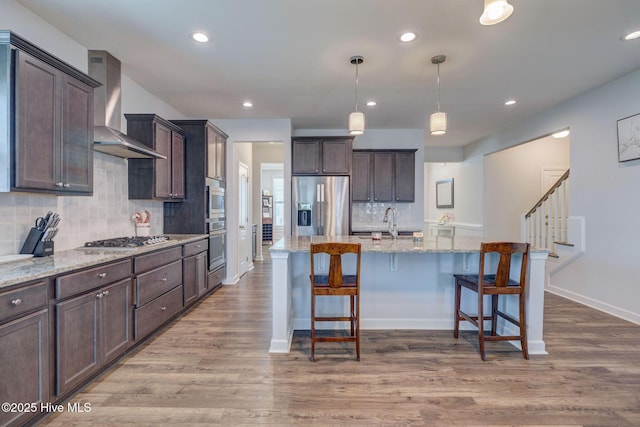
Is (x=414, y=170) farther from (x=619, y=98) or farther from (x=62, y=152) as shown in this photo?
(x=62, y=152)

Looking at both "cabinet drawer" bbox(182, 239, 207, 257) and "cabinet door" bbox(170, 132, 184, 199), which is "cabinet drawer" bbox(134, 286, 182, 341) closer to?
"cabinet drawer" bbox(182, 239, 207, 257)

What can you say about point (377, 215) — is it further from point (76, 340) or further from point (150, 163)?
point (76, 340)

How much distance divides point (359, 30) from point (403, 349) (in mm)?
2790

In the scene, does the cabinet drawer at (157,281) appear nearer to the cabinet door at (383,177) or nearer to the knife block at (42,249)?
the knife block at (42,249)

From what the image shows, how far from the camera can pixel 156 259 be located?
291cm

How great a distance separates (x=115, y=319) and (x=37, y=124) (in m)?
1.48

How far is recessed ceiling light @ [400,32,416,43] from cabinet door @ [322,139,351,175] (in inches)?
97.9

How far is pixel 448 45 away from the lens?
2.79 m

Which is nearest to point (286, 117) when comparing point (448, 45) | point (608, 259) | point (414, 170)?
point (414, 170)

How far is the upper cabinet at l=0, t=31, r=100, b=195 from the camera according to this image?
1.85m

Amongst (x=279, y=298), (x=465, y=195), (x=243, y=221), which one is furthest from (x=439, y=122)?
(x=465, y=195)

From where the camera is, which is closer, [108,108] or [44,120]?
[44,120]

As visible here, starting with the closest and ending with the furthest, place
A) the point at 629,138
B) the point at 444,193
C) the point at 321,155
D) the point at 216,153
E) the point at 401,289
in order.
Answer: the point at 401,289
the point at 629,138
the point at 216,153
the point at 321,155
the point at 444,193

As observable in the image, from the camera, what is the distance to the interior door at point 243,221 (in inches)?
211
